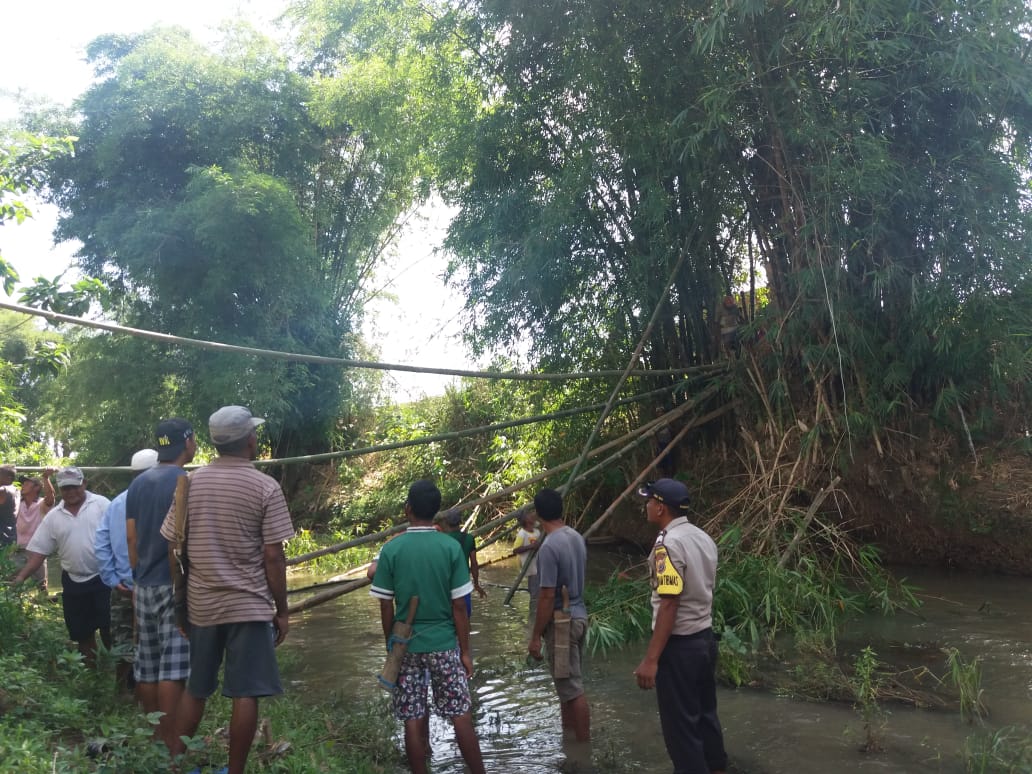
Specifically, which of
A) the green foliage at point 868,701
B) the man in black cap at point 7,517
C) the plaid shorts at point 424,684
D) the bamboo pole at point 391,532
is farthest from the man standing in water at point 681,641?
the man in black cap at point 7,517

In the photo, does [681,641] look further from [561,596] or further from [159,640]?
[159,640]

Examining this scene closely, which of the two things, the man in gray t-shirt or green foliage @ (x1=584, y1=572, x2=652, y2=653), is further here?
green foliage @ (x1=584, y1=572, x2=652, y2=653)

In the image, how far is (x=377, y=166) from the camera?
1579 centimetres

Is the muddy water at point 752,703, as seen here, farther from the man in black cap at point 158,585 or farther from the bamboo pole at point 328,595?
the man in black cap at point 158,585

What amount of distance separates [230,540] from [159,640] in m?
0.95

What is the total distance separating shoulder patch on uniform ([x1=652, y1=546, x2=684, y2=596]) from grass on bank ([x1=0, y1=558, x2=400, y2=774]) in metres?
1.59

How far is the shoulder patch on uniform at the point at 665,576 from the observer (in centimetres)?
351

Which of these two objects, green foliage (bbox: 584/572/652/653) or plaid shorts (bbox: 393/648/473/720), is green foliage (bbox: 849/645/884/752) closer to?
green foliage (bbox: 584/572/652/653)

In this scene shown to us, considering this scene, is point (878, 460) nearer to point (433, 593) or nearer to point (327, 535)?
point (433, 593)

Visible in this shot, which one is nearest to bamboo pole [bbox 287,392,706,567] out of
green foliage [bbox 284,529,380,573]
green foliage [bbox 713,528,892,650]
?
green foliage [bbox 713,528,892,650]

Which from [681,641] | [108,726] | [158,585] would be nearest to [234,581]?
[158,585]

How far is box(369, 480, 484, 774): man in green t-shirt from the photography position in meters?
3.79

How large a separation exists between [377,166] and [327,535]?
6.61m

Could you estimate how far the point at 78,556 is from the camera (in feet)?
16.6
